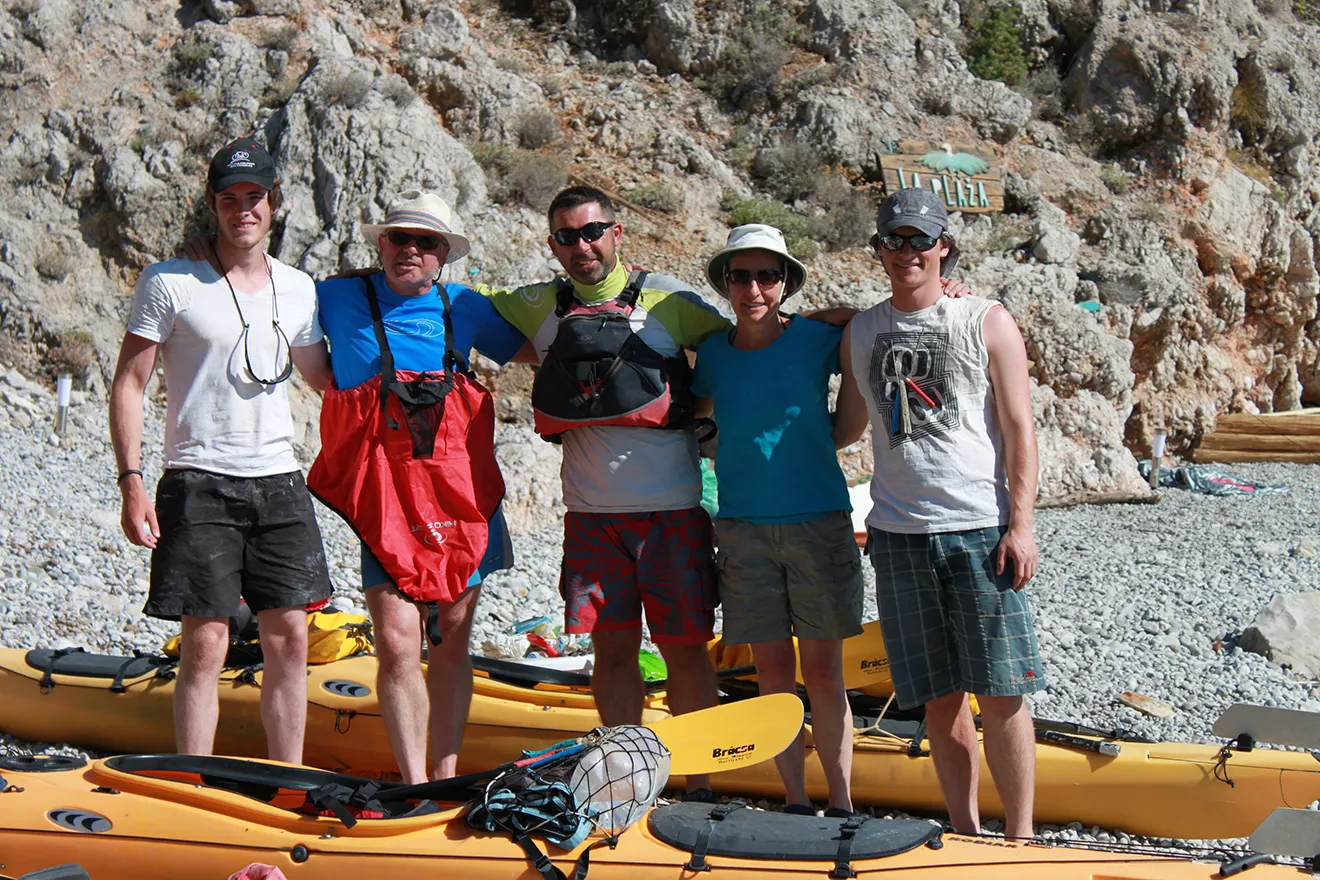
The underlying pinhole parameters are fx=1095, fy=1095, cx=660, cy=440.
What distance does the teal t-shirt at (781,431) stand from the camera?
335cm

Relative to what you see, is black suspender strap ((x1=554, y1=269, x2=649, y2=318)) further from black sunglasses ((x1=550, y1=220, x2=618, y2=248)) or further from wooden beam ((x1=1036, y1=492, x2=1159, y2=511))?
wooden beam ((x1=1036, y1=492, x2=1159, y2=511))

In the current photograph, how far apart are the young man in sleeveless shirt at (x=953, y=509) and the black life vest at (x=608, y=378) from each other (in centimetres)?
64

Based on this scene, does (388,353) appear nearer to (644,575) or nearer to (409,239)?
(409,239)

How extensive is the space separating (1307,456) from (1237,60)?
18.7 ft

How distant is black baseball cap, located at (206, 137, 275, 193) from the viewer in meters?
3.29

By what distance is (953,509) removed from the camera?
306 centimetres

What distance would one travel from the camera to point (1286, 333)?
14938mm

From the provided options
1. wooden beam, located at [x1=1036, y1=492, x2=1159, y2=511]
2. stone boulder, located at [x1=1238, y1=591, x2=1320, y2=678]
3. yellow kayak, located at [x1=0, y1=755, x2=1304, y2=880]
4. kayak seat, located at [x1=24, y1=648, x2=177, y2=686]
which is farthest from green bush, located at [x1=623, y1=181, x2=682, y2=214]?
yellow kayak, located at [x1=0, y1=755, x2=1304, y2=880]

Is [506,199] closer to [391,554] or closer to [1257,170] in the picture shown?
[391,554]

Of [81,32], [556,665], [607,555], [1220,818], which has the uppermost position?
[81,32]

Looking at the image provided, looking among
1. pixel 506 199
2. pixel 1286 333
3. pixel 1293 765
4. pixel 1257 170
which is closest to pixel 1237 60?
pixel 1257 170

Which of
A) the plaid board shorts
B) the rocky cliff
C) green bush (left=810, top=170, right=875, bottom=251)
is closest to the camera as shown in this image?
the plaid board shorts

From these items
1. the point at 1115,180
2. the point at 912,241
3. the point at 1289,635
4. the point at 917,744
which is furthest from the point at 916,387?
the point at 1115,180

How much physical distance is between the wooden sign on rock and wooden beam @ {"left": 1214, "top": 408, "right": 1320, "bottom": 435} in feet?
13.4
